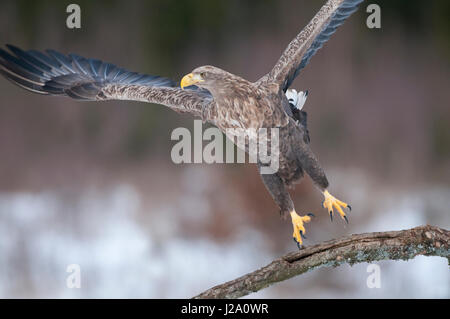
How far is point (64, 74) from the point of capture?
3617 millimetres

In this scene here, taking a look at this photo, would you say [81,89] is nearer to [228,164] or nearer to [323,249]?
[228,164]

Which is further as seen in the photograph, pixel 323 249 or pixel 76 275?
pixel 76 275

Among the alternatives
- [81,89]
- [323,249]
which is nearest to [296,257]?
[323,249]

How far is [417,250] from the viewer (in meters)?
2.59

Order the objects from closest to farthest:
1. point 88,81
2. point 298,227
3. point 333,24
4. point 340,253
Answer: point 340,253, point 298,227, point 333,24, point 88,81

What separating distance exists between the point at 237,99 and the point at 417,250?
1.17 meters

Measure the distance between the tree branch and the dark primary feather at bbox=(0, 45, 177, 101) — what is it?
164 centimetres

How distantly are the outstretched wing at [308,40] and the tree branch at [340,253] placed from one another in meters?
0.91

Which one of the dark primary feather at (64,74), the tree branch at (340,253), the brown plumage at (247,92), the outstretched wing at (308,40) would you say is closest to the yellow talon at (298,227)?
the brown plumage at (247,92)

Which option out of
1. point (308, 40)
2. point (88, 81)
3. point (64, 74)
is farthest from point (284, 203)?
point (64, 74)

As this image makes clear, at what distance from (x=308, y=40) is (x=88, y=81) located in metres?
1.55

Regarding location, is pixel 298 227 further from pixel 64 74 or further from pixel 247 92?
pixel 64 74

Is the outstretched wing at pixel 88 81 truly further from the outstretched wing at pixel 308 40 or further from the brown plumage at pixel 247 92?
the outstretched wing at pixel 308 40

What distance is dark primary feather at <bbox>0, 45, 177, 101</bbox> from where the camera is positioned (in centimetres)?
341
